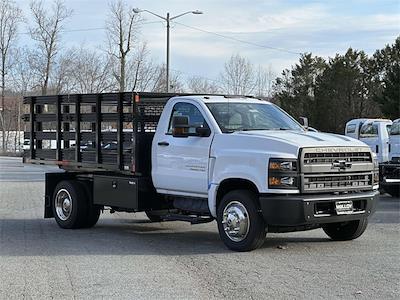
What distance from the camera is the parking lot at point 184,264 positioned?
706 cm

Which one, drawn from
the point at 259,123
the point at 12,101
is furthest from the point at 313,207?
the point at 12,101

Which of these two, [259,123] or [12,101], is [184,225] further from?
[12,101]

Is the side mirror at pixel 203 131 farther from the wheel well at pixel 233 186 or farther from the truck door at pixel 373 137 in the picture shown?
the truck door at pixel 373 137

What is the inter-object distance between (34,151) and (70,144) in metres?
1.22

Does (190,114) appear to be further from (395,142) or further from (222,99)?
(395,142)

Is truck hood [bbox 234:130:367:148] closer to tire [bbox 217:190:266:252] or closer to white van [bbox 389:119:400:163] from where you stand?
tire [bbox 217:190:266:252]

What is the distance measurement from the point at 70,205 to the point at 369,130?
45.0 feet

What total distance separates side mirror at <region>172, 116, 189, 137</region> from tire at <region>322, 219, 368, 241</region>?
101 inches

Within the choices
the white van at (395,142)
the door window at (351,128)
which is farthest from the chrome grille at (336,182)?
the door window at (351,128)

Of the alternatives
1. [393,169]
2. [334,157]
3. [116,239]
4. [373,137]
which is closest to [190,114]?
[116,239]

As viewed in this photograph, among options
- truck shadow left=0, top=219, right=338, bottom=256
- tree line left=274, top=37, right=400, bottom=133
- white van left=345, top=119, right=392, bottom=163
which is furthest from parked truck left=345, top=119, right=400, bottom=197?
tree line left=274, top=37, right=400, bottom=133

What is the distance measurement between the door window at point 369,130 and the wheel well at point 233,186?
45.6 ft

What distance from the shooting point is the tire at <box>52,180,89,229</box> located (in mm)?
11875

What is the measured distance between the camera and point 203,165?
9828 mm
